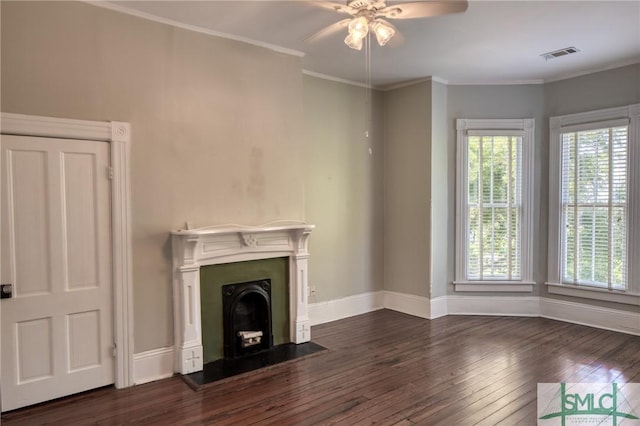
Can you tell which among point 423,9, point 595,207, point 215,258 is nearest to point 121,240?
point 215,258

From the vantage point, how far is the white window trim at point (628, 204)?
435 cm

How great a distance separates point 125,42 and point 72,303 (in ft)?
6.53

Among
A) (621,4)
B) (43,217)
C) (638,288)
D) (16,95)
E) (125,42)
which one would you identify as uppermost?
(621,4)

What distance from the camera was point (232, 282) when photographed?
12.4ft

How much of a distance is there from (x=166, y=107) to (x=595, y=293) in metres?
4.82

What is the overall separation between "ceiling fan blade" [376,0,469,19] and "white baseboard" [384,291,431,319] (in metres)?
3.40

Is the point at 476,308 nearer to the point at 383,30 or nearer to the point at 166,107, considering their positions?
the point at 383,30

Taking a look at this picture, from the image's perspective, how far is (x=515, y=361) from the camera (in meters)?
3.71

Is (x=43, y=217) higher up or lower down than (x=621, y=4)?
lower down

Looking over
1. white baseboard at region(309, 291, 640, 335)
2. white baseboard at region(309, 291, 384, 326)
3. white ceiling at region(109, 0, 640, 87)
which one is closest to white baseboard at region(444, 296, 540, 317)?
white baseboard at region(309, 291, 640, 335)

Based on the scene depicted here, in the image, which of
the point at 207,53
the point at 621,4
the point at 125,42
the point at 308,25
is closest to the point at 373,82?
the point at 308,25

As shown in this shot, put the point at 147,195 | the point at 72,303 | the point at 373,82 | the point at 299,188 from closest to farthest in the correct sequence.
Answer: the point at 72,303 < the point at 147,195 < the point at 299,188 < the point at 373,82

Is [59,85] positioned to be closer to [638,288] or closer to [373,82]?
[373,82]

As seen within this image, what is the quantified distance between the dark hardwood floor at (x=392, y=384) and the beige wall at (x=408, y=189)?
925 millimetres
